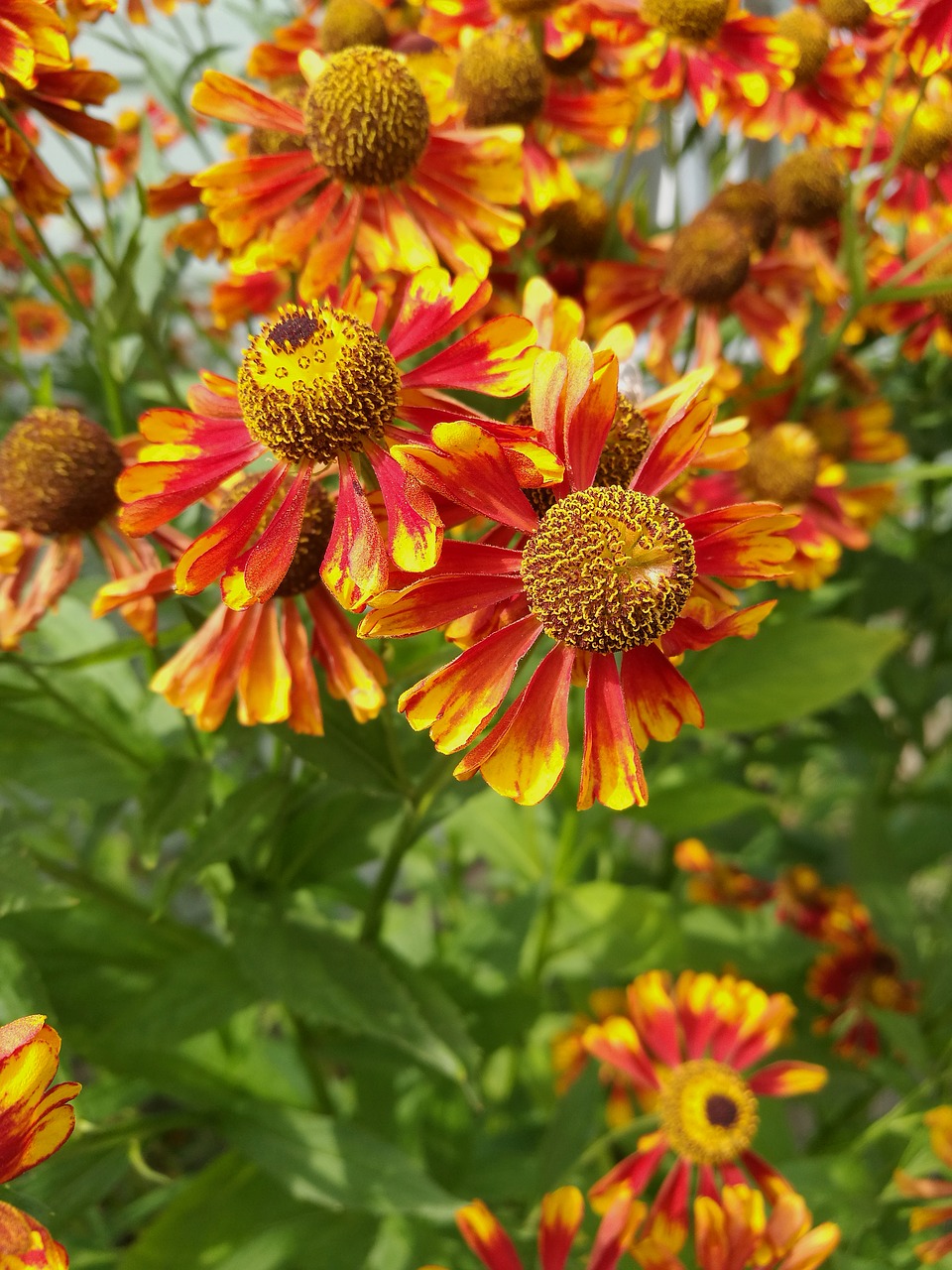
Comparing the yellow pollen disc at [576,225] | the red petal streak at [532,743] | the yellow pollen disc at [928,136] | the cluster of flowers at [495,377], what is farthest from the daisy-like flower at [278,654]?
the yellow pollen disc at [928,136]

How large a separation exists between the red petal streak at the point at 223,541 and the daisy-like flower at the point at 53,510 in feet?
0.56

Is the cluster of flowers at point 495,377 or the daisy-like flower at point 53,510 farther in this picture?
the daisy-like flower at point 53,510

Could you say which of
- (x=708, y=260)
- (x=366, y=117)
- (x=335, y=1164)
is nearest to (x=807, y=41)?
(x=708, y=260)

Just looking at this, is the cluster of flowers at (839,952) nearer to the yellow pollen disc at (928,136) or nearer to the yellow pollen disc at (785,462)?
the yellow pollen disc at (785,462)

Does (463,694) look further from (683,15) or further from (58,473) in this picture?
(683,15)

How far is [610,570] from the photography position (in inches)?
16.3

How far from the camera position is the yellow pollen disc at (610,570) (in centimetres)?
42

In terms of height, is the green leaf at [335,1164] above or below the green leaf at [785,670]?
below

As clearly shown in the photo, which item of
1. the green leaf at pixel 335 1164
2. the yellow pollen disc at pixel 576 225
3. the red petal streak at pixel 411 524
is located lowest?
the green leaf at pixel 335 1164

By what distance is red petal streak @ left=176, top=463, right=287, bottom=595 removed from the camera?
426 millimetres

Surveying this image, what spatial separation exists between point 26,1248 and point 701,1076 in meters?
0.68

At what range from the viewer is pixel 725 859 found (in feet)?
4.81

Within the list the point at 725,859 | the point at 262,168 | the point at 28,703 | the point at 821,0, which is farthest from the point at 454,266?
the point at 725,859

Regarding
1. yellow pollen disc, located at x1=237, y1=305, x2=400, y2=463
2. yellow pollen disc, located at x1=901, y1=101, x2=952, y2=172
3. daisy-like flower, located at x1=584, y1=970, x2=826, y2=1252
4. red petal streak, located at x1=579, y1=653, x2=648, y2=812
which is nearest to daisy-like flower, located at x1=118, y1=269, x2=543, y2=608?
yellow pollen disc, located at x1=237, y1=305, x2=400, y2=463
